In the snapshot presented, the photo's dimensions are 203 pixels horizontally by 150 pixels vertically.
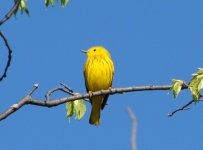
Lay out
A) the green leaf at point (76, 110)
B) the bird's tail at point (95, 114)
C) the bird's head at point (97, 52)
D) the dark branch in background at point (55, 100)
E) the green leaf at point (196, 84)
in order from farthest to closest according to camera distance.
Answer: the bird's head at point (97, 52) < the bird's tail at point (95, 114) < the green leaf at point (76, 110) < the green leaf at point (196, 84) < the dark branch in background at point (55, 100)

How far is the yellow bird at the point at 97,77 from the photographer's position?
8766mm

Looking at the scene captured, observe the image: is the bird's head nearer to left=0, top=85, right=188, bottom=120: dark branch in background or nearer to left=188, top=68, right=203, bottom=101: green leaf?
left=0, top=85, right=188, bottom=120: dark branch in background

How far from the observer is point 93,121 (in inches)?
357

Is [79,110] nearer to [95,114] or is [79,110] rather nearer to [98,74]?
[98,74]

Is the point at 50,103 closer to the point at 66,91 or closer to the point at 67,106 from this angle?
the point at 66,91

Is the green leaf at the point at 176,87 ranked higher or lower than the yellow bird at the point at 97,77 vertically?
lower

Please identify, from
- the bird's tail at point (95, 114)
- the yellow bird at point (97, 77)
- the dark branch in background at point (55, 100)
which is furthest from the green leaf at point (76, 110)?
the bird's tail at point (95, 114)

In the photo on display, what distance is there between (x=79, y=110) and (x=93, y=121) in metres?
4.06

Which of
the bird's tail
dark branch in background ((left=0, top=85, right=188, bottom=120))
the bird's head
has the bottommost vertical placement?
dark branch in background ((left=0, top=85, right=188, bottom=120))

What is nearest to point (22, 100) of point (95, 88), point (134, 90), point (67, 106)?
point (134, 90)

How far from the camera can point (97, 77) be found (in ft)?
28.8

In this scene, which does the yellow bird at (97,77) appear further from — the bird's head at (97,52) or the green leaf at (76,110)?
the green leaf at (76,110)

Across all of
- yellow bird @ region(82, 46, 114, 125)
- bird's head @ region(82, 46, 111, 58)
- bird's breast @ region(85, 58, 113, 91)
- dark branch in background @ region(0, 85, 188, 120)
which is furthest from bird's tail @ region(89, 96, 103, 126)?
dark branch in background @ region(0, 85, 188, 120)

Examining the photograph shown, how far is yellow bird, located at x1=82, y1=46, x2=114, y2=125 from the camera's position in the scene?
345 inches
